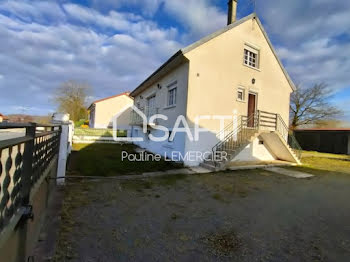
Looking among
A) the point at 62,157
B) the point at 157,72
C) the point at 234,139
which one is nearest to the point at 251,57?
the point at 234,139

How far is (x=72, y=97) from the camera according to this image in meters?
37.2

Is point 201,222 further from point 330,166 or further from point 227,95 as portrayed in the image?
point 330,166

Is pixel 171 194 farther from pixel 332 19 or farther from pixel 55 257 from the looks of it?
pixel 332 19

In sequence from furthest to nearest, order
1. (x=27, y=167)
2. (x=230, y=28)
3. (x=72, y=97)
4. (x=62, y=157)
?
(x=72, y=97) → (x=230, y=28) → (x=62, y=157) → (x=27, y=167)

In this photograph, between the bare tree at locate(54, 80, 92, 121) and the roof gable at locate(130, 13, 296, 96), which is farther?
the bare tree at locate(54, 80, 92, 121)

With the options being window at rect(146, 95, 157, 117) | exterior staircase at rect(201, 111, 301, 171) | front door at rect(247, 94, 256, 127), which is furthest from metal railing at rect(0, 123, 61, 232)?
window at rect(146, 95, 157, 117)

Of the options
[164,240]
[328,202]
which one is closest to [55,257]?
[164,240]

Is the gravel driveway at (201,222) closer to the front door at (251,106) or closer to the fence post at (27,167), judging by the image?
the fence post at (27,167)

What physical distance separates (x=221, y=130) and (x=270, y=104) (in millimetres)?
4488

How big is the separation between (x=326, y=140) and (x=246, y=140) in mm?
18218

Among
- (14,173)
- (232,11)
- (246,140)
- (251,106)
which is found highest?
(232,11)

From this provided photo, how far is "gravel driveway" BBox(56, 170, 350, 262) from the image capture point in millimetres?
2549

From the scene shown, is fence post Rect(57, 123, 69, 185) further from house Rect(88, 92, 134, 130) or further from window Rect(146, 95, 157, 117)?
house Rect(88, 92, 134, 130)

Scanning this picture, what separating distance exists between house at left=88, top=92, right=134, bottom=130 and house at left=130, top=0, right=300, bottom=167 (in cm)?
1774
